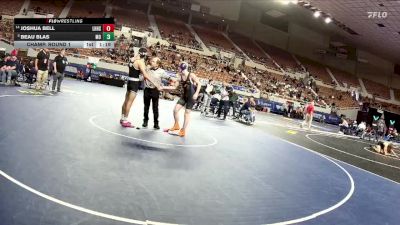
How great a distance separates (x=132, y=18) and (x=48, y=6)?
9.60 metres

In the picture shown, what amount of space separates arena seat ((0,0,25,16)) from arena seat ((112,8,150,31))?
10156mm

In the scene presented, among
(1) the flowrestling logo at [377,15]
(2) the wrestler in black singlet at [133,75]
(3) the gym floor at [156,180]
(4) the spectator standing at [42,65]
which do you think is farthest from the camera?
(1) the flowrestling logo at [377,15]

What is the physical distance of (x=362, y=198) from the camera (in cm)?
648

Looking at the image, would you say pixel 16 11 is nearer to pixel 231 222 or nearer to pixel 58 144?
pixel 58 144

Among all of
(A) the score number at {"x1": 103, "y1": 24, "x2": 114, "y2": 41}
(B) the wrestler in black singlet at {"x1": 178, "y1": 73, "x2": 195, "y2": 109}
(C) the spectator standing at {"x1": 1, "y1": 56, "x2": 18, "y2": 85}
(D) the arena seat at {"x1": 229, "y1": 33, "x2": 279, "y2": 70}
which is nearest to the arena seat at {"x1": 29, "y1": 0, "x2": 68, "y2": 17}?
(D) the arena seat at {"x1": 229, "y1": 33, "x2": 279, "y2": 70}

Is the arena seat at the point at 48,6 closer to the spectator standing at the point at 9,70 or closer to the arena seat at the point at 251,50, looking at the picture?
the arena seat at the point at 251,50

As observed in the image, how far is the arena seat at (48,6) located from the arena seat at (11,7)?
125cm

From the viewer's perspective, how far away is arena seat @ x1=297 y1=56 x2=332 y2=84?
45947mm

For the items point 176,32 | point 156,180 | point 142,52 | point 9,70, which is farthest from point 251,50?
point 156,180

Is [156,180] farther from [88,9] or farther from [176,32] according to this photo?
[88,9]

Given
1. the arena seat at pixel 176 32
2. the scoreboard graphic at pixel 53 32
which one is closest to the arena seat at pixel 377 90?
the arena seat at pixel 176 32

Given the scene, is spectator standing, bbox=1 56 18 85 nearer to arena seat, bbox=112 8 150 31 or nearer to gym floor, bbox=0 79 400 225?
gym floor, bbox=0 79 400 225

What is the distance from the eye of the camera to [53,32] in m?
13.7

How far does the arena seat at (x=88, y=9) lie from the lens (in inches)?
1539
